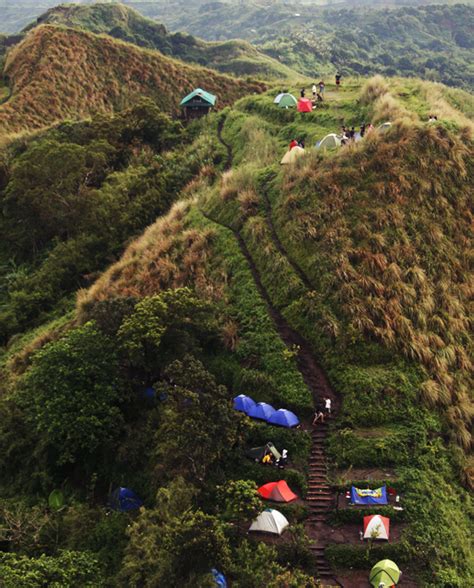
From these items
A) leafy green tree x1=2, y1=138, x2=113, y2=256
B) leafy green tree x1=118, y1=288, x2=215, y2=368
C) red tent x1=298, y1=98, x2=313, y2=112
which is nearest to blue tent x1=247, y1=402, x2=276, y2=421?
leafy green tree x1=118, y1=288, x2=215, y2=368

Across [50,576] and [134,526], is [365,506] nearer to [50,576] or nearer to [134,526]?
[134,526]

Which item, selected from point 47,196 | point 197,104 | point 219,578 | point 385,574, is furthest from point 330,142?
point 219,578

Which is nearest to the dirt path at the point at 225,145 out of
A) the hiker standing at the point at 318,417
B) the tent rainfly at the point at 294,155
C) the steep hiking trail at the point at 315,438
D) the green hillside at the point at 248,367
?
the green hillside at the point at 248,367

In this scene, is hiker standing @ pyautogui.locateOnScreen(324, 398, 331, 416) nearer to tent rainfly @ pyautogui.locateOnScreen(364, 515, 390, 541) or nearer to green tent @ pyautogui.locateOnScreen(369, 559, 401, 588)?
tent rainfly @ pyautogui.locateOnScreen(364, 515, 390, 541)

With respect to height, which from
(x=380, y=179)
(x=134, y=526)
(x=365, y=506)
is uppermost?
(x=380, y=179)

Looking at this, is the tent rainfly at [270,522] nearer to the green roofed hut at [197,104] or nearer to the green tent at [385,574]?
the green tent at [385,574]

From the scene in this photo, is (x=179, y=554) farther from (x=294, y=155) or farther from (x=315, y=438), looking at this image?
(x=294, y=155)

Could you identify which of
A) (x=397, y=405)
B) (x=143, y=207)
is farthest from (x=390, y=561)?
(x=143, y=207)
